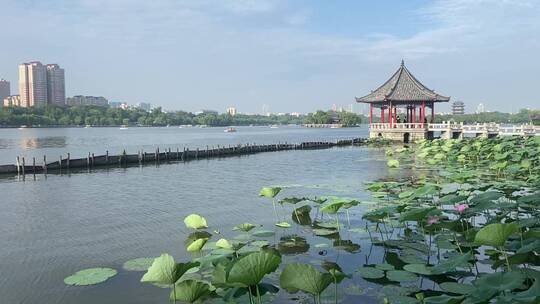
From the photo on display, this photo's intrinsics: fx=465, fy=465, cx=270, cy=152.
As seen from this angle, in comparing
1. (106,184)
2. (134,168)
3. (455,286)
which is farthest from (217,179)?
(455,286)

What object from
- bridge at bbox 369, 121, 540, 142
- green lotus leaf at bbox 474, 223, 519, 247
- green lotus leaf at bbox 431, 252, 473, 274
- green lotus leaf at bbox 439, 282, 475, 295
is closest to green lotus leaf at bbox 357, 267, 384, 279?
green lotus leaf at bbox 431, 252, 473, 274

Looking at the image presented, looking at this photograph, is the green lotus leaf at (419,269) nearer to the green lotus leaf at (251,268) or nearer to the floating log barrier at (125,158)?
the green lotus leaf at (251,268)

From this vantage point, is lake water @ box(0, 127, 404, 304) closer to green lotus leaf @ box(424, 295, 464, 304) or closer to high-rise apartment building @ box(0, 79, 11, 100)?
green lotus leaf @ box(424, 295, 464, 304)

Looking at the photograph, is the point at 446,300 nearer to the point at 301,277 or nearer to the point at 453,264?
the point at 301,277

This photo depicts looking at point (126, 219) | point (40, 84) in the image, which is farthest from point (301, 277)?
point (40, 84)

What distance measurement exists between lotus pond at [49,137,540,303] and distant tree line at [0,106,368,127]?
408 feet

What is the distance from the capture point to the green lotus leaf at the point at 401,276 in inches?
273

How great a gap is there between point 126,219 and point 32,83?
549 feet

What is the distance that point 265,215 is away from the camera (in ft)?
44.8

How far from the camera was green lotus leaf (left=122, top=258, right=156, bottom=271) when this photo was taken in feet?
28.0

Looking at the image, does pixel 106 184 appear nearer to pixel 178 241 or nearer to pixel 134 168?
pixel 134 168

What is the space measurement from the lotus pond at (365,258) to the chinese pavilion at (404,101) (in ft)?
102

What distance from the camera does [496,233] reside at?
5.39 m

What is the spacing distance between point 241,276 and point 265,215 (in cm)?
946
